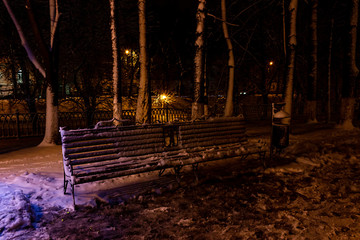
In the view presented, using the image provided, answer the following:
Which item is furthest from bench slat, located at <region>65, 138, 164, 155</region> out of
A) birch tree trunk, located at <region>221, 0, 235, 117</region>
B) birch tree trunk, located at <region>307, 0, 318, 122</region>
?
birch tree trunk, located at <region>307, 0, 318, 122</region>

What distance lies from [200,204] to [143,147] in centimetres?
163

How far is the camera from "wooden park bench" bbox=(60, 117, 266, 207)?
428 centimetres

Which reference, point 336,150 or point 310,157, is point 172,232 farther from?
point 336,150

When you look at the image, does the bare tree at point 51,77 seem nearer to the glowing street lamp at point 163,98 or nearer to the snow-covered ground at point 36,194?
the snow-covered ground at point 36,194

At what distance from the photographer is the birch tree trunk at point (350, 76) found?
37.0ft

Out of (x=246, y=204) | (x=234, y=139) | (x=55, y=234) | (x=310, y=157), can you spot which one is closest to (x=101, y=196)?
(x=55, y=234)

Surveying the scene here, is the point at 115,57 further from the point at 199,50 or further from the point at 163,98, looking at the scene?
the point at 163,98

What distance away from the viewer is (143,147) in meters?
5.12

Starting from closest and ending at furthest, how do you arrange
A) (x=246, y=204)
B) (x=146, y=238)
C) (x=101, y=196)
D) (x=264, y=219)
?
(x=146, y=238)
(x=264, y=219)
(x=246, y=204)
(x=101, y=196)

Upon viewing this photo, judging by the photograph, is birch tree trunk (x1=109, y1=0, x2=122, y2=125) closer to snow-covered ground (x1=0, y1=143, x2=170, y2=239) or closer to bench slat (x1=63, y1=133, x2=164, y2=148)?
snow-covered ground (x1=0, y1=143, x2=170, y2=239)

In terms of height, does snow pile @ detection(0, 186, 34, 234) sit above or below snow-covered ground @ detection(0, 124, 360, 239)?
above

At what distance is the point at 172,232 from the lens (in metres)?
3.29

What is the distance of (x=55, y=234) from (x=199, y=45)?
6.40 meters

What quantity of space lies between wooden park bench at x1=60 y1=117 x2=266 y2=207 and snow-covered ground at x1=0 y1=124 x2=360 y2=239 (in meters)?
0.42
